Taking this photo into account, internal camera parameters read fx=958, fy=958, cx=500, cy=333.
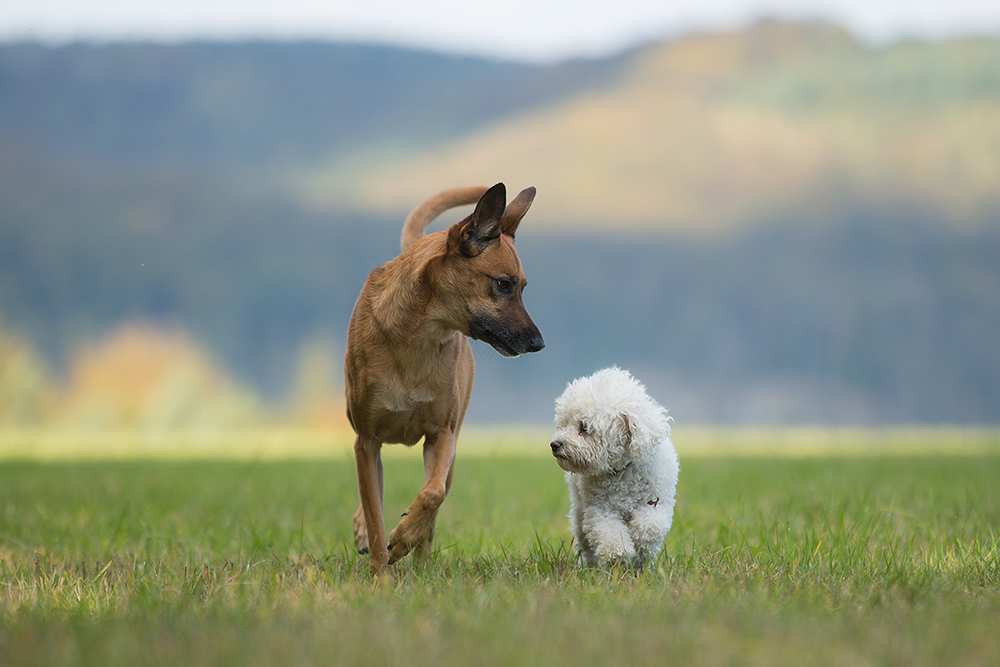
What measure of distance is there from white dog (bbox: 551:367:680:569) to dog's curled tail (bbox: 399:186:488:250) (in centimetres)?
147

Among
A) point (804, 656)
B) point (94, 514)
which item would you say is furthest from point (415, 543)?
point (94, 514)

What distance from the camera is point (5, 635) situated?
114 inches

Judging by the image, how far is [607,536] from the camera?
165 inches

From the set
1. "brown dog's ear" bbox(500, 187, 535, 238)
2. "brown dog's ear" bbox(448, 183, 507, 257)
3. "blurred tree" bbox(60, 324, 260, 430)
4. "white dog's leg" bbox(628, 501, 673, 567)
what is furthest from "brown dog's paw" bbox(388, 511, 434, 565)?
"blurred tree" bbox(60, 324, 260, 430)

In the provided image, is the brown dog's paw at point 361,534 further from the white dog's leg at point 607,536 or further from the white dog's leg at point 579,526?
the white dog's leg at point 607,536

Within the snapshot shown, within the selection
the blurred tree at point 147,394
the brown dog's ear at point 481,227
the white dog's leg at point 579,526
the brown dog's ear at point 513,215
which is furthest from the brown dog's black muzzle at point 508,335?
the blurred tree at point 147,394

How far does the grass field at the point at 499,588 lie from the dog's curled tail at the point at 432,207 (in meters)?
1.74

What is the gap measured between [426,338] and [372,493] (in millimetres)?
797

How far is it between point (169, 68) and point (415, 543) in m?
59.9

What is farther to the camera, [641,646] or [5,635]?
[5,635]

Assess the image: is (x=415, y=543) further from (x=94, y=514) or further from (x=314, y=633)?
(x=94, y=514)

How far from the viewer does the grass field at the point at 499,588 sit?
2.63 m

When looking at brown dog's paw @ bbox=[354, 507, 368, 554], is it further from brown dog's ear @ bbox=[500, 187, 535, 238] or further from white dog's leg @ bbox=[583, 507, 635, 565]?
brown dog's ear @ bbox=[500, 187, 535, 238]

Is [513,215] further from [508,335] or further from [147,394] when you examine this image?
[147,394]
